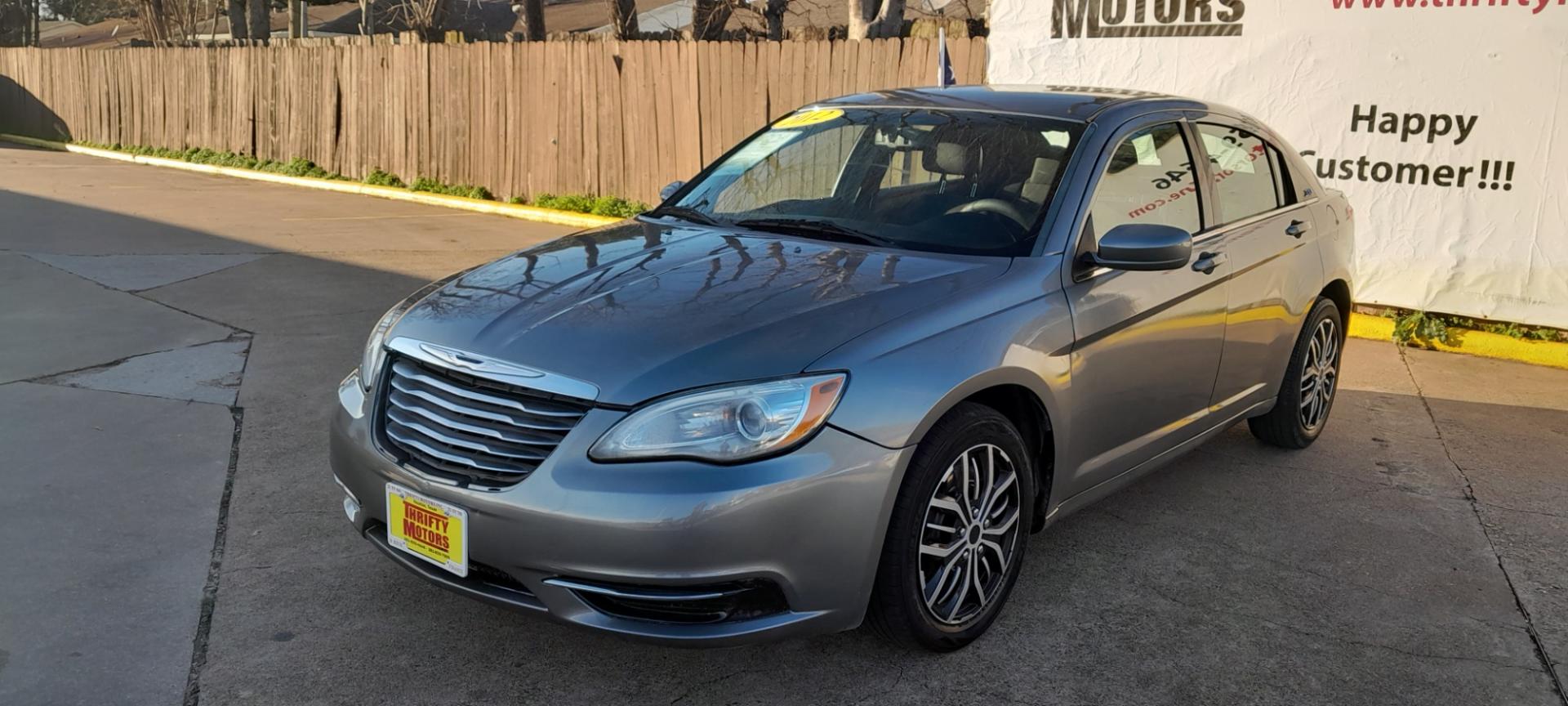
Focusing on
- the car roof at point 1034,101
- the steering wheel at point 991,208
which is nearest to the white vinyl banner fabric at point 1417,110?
the car roof at point 1034,101

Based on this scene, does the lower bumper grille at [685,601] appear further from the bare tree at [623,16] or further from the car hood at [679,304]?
the bare tree at [623,16]

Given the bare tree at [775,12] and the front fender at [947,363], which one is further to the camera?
the bare tree at [775,12]

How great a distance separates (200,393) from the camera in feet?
20.1

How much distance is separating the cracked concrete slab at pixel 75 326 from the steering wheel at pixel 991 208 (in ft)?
15.5

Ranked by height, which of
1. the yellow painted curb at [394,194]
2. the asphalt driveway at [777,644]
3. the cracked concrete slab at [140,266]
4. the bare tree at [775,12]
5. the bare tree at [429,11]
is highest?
the bare tree at [429,11]

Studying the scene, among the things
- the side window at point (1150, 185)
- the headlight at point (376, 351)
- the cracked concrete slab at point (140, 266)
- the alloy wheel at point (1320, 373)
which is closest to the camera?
the headlight at point (376, 351)

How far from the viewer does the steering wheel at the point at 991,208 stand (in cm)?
414

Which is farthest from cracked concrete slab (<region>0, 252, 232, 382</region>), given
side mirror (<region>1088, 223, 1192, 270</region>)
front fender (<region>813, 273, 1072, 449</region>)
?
side mirror (<region>1088, 223, 1192, 270</region>)

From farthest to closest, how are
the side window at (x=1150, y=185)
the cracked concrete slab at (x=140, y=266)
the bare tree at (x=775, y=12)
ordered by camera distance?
the bare tree at (x=775, y=12) → the cracked concrete slab at (x=140, y=266) → the side window at (x=1150, y=185)

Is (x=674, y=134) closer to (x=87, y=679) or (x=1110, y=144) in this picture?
(x=1110, y=144)

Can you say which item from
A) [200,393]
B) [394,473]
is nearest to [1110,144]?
[394,473]

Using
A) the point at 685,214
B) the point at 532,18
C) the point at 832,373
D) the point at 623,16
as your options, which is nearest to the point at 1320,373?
the point at 685,214

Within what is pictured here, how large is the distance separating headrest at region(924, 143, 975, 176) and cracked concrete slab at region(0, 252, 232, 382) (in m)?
4.60

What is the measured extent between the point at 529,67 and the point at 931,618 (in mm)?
11178
